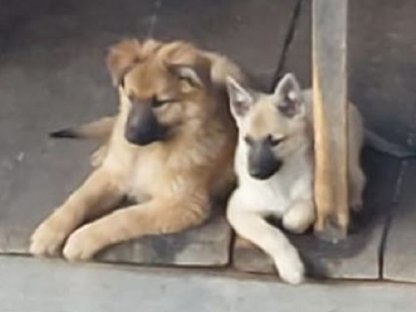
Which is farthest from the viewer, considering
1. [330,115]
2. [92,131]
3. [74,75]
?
[74,75]

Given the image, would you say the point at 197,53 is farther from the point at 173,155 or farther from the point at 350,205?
the point at 350,205

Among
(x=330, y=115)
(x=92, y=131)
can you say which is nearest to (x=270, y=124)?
(x=330, y=115)

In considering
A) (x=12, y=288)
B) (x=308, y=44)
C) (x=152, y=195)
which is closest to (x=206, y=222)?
(x=152, y=195)

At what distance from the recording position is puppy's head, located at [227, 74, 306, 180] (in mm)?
4715

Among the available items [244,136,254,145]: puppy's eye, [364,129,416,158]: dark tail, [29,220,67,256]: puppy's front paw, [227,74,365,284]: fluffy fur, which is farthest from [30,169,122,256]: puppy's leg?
[364,129,416,158]: dark tail

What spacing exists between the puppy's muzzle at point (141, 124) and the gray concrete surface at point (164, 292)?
381mm

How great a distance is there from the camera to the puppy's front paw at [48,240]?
4914 mm

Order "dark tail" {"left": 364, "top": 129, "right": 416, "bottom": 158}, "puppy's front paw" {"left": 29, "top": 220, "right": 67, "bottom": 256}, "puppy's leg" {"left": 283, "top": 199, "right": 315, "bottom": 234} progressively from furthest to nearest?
"dark tail" {"left": 364, "top": 129, "right": 416, "bottom": 158} < "puppy's front paw" {"left": 29, "top": 220, "right": 67, "bottom": 256} < "puppy's leg" {"left": 283, "top": 199, "right": 315, "bottom": 234}

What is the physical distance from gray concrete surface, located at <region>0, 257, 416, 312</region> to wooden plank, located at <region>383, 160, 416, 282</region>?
4cm

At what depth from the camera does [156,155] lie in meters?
4.97

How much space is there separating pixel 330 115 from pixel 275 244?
39 cm

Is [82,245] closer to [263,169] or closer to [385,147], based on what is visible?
[263,169]

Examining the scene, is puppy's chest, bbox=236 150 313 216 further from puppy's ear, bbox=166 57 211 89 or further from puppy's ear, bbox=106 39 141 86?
puppy's ear, bbox=106 39 141 86

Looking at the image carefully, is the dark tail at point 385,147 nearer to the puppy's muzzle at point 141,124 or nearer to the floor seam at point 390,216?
the floor seam at point 390,216
